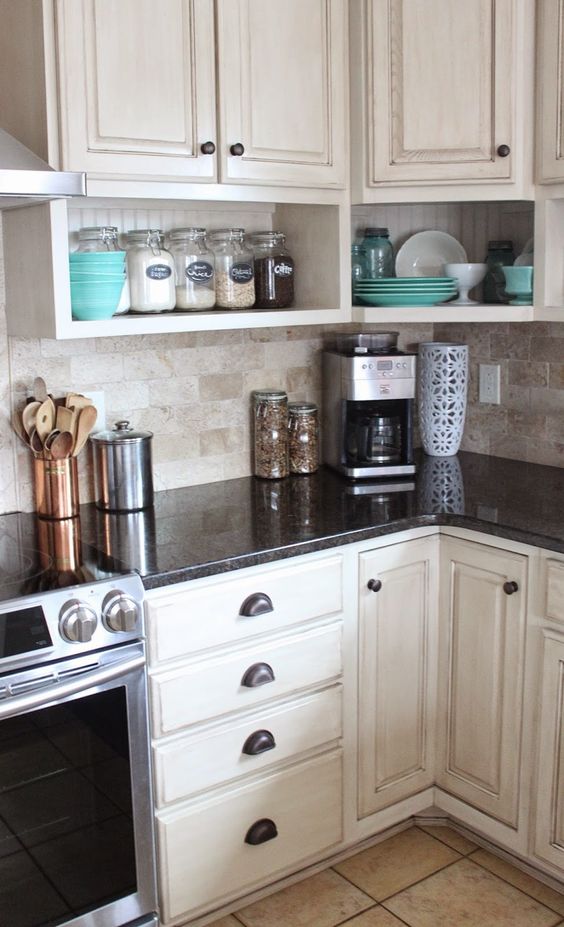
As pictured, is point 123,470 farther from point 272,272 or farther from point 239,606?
point 272,272

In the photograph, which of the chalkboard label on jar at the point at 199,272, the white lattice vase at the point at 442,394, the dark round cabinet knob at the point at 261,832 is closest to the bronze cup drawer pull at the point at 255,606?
the dark round cabinet knob at the point at 261,832

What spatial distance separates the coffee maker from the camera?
2809 mm

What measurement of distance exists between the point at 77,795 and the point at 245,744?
0.41m

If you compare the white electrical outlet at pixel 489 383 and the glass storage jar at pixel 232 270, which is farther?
the white electrical outlet at pixel 489 383

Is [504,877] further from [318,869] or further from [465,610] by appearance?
[465,610]

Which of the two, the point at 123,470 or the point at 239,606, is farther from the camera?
the point at 123,470

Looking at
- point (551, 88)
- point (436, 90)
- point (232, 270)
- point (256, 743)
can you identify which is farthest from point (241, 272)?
point (256, 743)

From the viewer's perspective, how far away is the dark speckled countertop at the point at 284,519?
218 centimetres

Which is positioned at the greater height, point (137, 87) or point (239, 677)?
point (137, 87)

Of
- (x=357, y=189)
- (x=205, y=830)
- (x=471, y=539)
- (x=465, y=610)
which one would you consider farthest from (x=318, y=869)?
(x=357, y=189)

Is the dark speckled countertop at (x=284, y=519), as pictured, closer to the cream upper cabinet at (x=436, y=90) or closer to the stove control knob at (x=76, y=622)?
the stove control knob at (x=76, y=622)

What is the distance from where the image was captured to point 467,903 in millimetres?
2420

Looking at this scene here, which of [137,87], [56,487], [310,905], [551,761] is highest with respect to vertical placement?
[137,87]

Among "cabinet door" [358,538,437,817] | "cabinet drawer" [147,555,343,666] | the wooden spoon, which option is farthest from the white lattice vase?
the wooden spoon
